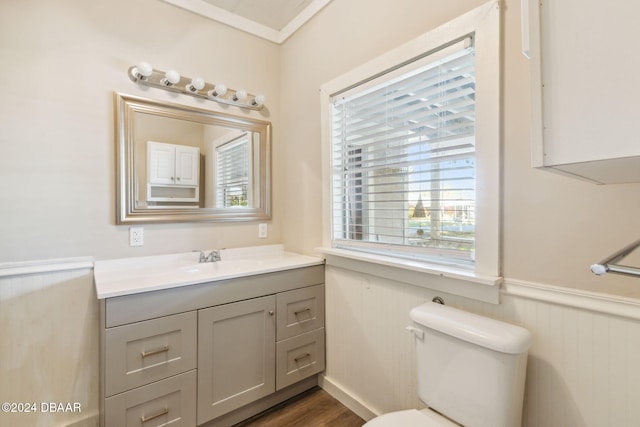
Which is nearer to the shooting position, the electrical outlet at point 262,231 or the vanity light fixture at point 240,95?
the vanity light fixture at point 240,95

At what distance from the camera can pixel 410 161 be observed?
1.51 m

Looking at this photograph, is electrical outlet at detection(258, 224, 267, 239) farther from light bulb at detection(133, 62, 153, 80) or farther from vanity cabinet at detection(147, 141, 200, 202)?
light bulb at detection(133, 62, 153, 80)

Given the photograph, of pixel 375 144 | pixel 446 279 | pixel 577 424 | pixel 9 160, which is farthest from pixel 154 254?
pixel 577 424

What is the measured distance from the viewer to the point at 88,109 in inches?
65.8

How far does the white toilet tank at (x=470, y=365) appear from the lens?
0.99 metres

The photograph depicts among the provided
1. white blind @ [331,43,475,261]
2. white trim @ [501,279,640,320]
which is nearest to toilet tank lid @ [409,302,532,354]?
white trim @ [501,279,640,320]

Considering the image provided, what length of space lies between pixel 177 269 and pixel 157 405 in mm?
695

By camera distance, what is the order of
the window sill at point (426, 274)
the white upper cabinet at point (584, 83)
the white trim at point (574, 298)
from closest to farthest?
the white upper cabinet at point (584, 83) → the white trim at point (574, 298) → the window sill at point (426, 274)

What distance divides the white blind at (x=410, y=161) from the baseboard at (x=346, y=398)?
902 mm

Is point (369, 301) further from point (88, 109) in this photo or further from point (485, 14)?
point (88, 109)

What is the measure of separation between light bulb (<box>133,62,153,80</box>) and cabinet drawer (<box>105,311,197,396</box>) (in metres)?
1.39

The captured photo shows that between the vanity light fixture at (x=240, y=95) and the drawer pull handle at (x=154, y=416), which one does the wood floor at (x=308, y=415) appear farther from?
the vanity light fixture at (x=240, y=95)

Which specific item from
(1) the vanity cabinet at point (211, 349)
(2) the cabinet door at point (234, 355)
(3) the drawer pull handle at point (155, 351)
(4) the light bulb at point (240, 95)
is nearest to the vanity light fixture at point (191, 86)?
(4) the light bulb at point (240, 95)

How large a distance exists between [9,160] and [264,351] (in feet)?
5.39
